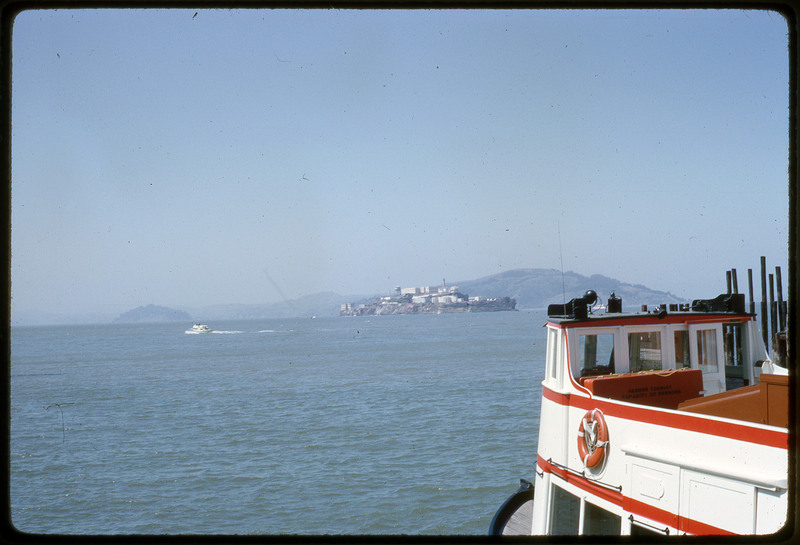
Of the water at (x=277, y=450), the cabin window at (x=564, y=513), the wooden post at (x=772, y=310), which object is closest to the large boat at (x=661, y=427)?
the cabin window at (x=564, y=513)

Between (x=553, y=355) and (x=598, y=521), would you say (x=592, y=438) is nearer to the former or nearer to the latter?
(x=598, y=521)

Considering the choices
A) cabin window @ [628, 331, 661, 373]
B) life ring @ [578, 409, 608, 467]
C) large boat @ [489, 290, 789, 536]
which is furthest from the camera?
cabin window @ [628, 331, 661, 373]

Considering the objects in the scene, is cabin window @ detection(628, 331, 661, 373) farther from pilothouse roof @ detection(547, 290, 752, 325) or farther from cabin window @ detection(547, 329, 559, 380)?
cabin window @ detection(547, 329, 559, 380)

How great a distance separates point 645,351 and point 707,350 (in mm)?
938

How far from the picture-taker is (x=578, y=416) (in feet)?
22.2

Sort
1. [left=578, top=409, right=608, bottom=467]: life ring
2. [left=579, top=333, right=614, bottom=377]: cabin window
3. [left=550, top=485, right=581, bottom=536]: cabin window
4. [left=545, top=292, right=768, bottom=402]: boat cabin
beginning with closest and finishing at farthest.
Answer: [left=578, top=409, right=608, bottom=467]: life ring, [left=550, top=485, right=581, bottom=536]: cabin window, [left=545, top=292, right=768, bottom=402]: boat cabin, [left=579, top=333, right=614, bottom=377]: cabin window

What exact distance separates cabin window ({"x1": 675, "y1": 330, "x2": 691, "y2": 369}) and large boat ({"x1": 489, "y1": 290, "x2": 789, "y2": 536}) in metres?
0.02

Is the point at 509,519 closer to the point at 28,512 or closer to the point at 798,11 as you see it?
the point at 798,11

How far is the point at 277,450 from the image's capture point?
27.8 meters

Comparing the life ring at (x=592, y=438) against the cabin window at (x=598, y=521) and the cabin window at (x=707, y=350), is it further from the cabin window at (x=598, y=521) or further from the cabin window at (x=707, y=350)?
the cabin window at (x=707, y=350)

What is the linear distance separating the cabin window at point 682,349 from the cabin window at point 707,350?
0.58 feet

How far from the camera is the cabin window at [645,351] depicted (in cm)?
779

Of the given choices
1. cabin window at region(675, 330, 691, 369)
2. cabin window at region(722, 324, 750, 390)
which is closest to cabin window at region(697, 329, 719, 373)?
cabin window at region(675, 330, 691, 369)

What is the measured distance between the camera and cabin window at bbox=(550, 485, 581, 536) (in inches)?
273
